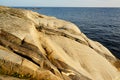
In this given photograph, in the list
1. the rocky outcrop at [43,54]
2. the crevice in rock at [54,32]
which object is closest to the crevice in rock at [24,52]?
the rocky outcrop at [43,54]

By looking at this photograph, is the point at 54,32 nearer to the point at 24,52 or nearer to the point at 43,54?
the point at 43,54

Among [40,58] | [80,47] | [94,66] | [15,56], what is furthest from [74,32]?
[15,56]

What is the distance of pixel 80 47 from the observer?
1689 cm

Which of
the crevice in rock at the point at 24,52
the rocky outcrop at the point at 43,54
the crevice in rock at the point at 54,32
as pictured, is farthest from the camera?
the crevice in rock at the point at 54,32

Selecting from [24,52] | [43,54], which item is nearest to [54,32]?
[43,54]

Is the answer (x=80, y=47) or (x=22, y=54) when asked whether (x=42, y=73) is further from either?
(x=80, y=47)

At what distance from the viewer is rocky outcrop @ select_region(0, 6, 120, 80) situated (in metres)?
11.5

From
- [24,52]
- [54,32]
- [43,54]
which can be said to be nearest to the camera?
[24,52]

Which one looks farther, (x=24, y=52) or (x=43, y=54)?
(x=43, y=54)

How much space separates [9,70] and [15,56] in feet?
3.21

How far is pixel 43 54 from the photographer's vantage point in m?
13.3

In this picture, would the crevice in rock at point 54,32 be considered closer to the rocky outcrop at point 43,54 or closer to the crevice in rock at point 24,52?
the rocky outcrop at point 43,54

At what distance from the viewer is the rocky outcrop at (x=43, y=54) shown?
1149cm

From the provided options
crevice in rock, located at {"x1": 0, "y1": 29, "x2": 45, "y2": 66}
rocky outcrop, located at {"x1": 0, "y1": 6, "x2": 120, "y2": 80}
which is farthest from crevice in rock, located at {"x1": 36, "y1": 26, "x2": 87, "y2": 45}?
crevice in rock, located at {"x1": 0, "y1": 29, "x2": 45, "y2": 66}
